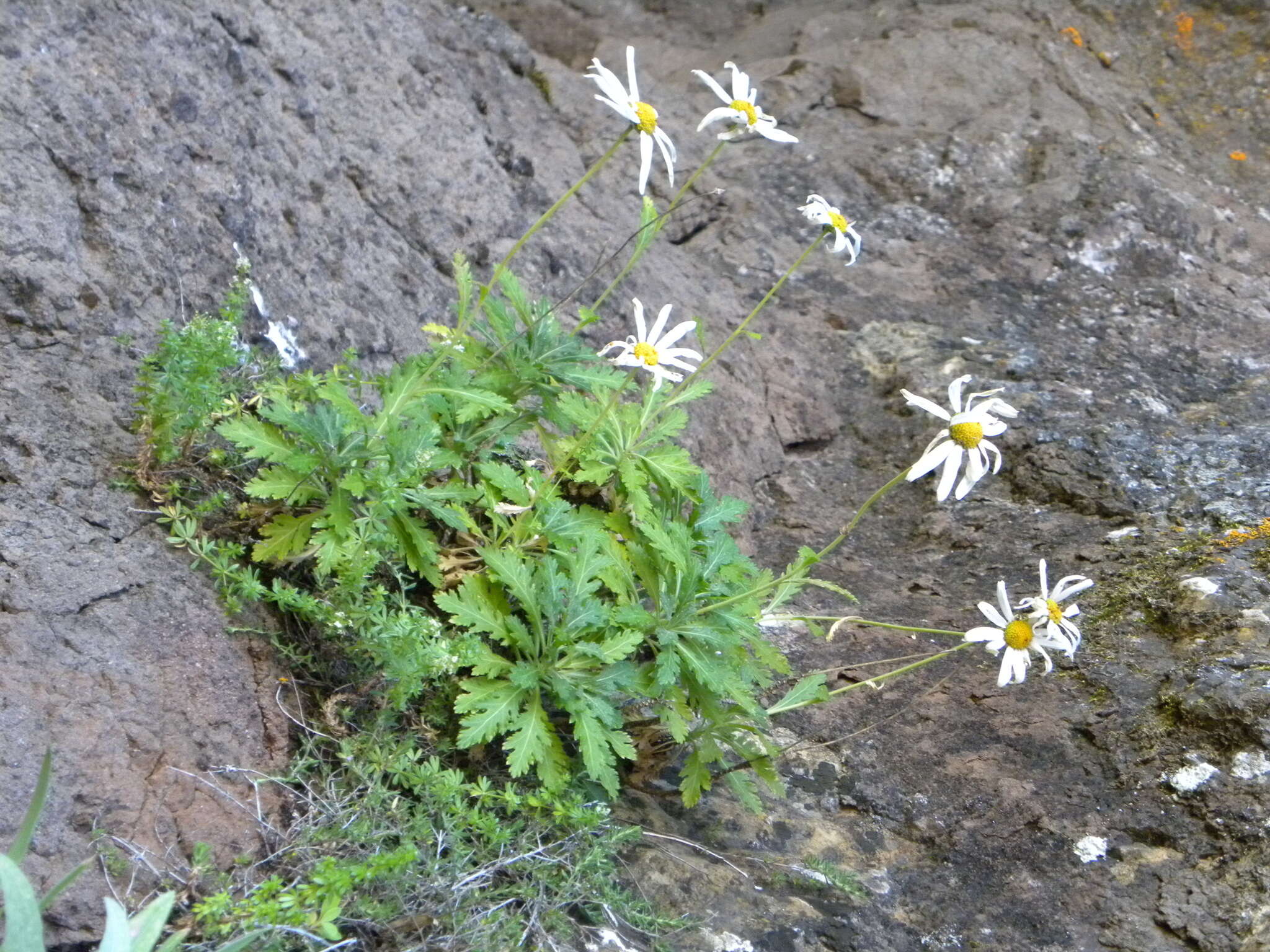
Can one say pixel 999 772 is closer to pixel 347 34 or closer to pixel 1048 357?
pixel 1048 357

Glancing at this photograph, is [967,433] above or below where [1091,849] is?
above

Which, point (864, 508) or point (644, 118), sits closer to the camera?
point (864, 508)

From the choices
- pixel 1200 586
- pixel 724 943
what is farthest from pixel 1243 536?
pixel 724 943

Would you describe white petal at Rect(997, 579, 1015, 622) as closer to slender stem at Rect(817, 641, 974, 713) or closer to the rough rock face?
slender stem at Rect(817, 641, 974, 713)

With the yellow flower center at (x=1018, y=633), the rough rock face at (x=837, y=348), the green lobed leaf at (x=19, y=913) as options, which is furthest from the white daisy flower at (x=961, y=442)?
the green lobed leaf at (x=19, y=913)

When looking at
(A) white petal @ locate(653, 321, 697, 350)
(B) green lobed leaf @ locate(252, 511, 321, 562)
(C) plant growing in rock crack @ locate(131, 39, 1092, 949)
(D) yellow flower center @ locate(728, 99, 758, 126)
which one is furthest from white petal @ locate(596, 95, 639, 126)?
(B) green lobed leaf @ locate(252, 511, 321, 562)

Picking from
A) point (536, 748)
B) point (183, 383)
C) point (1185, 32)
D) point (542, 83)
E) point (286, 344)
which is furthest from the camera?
point (1185, 32)

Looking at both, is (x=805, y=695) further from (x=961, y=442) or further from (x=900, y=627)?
(x=961, y=442)
